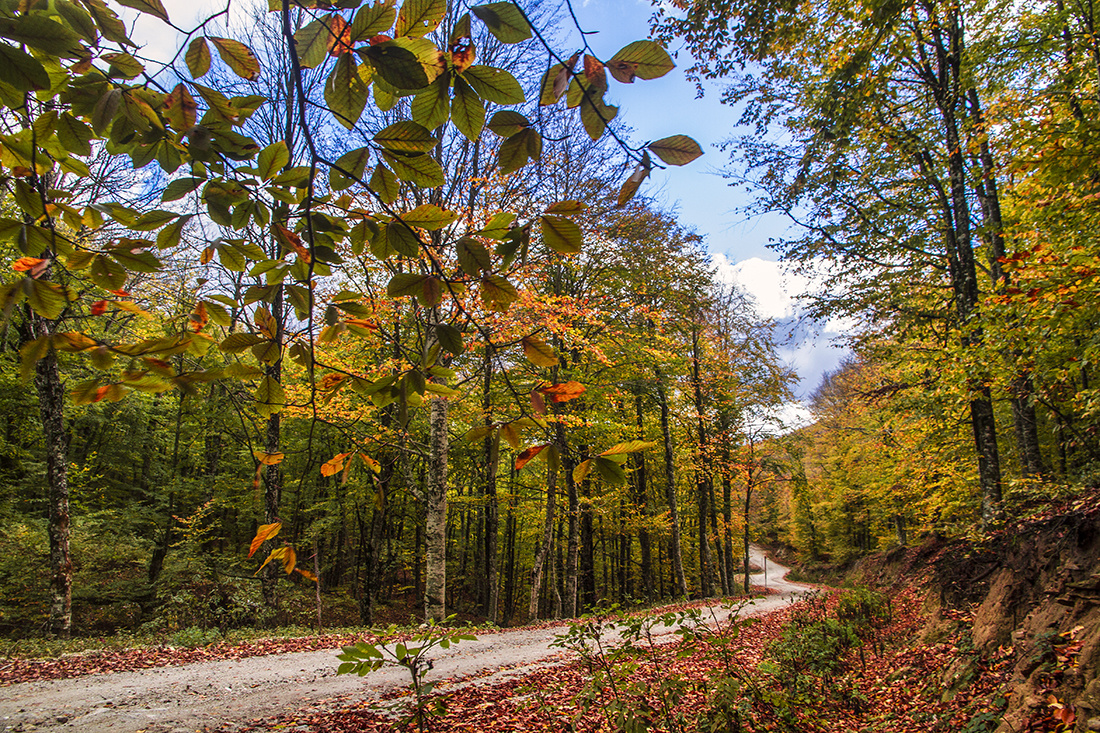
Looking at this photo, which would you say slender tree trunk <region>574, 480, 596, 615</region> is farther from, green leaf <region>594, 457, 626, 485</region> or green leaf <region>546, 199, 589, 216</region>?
green leaf <region>546, 199, 589, 216</region>

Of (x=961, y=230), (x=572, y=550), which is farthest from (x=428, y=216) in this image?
(x=572, y=550)

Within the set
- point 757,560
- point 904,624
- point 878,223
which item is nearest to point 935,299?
point 878,223

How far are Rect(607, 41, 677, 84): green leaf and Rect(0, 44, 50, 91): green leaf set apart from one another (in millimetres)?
886

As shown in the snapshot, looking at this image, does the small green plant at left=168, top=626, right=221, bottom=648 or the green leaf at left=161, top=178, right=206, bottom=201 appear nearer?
the green leaf at left=161, top=178, right=206, bottom=201

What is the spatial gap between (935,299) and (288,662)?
37.8ft

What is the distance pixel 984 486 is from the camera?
7.45 m

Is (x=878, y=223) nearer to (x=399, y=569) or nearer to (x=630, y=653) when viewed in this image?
(x=630, y=653)

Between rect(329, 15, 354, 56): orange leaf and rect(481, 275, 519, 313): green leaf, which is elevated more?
rect(329, 15, 354, 56): orange leaf

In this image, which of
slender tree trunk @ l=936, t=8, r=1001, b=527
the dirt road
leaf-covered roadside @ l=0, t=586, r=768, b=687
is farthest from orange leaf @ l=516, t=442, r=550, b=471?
slender tree trunk @ l=936, t=8, r=1001, b=527

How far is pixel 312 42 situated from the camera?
838mm

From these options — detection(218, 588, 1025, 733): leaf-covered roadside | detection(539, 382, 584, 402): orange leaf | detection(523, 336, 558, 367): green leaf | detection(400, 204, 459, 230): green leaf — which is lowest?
detection(218, 588, 1025, 733): leaf-covered roadside

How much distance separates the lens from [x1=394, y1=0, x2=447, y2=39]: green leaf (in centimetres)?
78

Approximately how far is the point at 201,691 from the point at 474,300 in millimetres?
5567

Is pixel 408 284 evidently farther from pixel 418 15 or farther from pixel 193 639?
pixel 193 639
